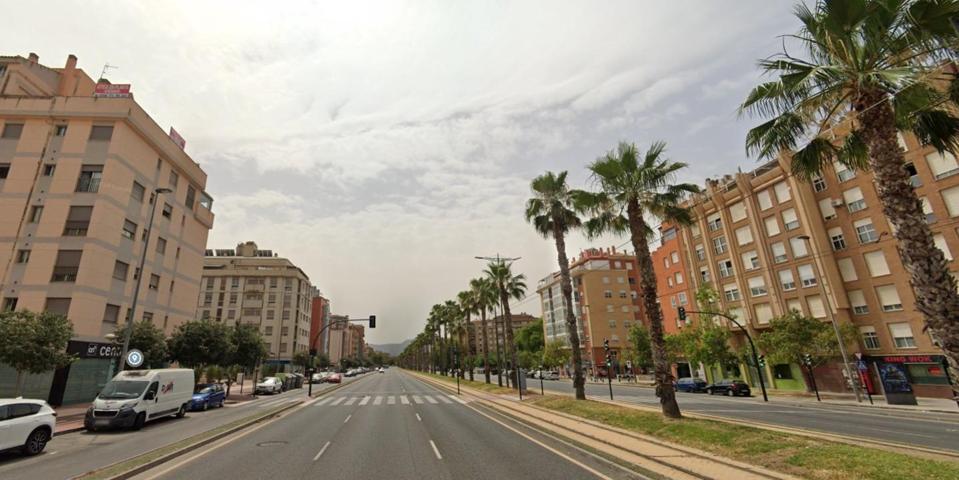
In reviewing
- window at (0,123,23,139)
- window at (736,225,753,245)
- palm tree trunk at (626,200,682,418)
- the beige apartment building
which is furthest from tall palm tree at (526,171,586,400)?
the beige apartment building

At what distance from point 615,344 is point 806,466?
7759 cm

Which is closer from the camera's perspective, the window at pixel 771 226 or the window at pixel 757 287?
the window at pixel 771 226

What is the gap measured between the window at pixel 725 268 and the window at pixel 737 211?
4.98 meters

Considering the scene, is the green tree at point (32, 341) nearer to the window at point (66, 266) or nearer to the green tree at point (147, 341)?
the green tree at point (147, 341)

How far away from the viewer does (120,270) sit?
32.6m

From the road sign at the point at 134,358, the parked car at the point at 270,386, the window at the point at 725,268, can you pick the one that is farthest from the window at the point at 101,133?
the window at the point at 725,268

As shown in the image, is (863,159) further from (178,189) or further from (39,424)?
(178,189)

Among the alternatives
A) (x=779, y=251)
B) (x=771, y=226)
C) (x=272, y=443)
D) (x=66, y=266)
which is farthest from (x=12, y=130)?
(x=779, y=251)

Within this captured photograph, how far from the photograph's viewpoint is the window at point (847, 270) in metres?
36.6

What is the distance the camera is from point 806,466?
8211mm

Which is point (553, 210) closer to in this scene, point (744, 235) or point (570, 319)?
point (570, 319)

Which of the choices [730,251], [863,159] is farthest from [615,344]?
[863,159]

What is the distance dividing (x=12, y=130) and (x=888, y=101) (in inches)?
1990

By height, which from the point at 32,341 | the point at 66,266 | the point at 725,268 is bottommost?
the point at 32,341
